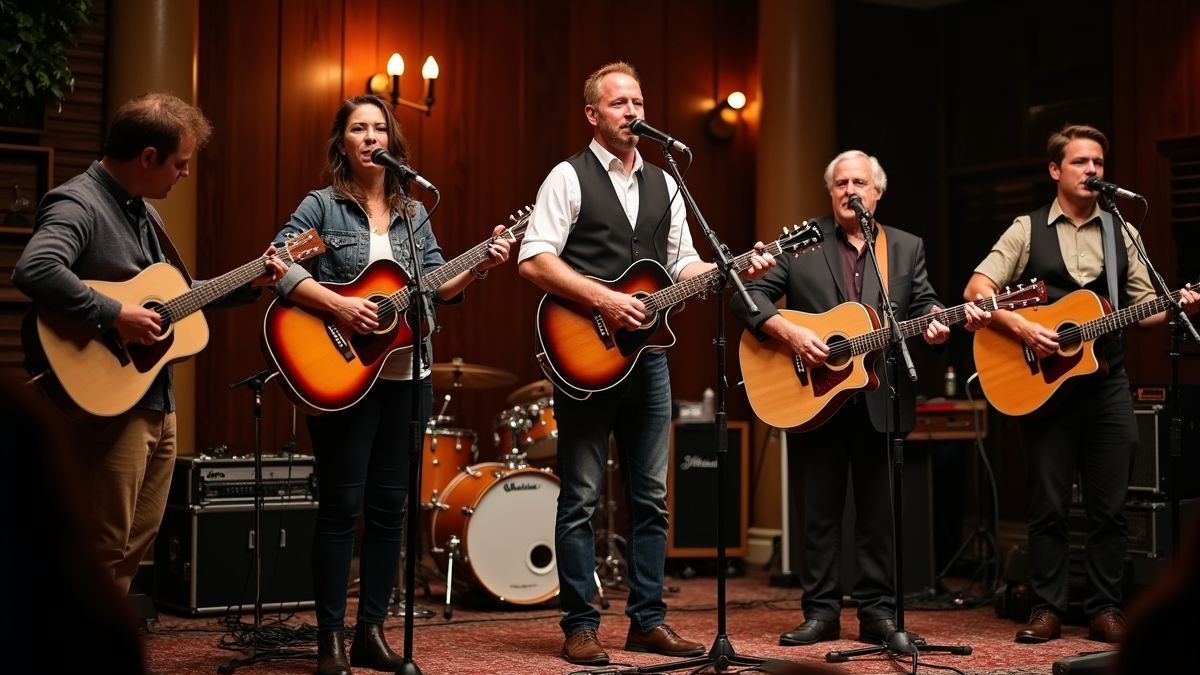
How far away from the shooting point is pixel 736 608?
5.71m

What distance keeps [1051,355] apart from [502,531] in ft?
8.17

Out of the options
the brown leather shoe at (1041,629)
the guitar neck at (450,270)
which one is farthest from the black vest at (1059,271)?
the guitar neck at (450,270)

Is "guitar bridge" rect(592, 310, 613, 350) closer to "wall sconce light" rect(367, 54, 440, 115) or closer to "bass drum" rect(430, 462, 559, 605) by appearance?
"bass drum" rect(430, 462, 559, 605)

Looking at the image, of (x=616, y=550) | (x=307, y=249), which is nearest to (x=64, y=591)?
(x=307, y=249)

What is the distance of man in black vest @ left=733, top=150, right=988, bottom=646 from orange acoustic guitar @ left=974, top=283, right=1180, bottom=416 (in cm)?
34

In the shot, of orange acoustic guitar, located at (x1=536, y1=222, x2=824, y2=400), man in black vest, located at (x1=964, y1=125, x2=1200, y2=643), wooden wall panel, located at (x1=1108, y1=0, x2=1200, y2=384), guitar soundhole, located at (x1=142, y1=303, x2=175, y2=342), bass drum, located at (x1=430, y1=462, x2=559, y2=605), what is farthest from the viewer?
wooden wall panel, located at (x1=1108, y1=0, x2=1200, y2=384)

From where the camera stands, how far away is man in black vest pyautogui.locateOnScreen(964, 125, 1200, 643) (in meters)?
4.61

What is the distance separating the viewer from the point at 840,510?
181 inches

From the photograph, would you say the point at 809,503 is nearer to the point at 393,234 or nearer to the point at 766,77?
the point at 393,234

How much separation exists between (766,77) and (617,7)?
0.99 meters

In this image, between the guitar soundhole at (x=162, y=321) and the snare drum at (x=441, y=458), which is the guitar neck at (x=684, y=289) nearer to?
the guitar soundhole at (x=162, y=321)

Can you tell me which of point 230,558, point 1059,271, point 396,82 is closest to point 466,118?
point 396,82

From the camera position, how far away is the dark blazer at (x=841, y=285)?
4473 mm

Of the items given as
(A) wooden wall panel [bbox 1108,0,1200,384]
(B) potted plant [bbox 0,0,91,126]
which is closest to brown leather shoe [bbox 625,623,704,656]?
(B) potted plant [bbox 0,0,91,126]
